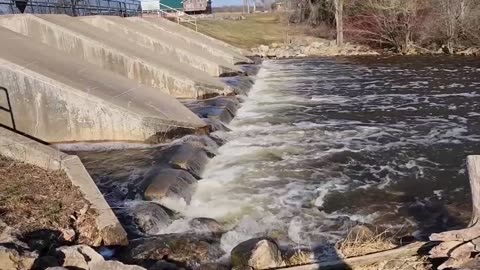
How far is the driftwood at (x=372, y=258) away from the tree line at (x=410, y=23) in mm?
31584

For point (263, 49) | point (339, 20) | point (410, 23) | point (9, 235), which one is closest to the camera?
point (9, 235)

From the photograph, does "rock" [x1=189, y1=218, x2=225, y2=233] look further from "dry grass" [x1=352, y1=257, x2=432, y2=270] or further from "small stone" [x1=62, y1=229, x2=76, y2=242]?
"dry grass" [x1=352, y1=257, x2=432, y2=270]

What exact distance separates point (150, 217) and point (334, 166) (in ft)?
15.4

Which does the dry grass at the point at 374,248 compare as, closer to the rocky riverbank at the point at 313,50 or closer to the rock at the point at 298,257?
the rock at the point at 298,257

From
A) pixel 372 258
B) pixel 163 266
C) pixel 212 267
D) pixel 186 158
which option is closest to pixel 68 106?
pixel 186 158

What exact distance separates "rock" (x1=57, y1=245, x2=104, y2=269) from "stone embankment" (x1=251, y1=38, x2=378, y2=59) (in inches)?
1426

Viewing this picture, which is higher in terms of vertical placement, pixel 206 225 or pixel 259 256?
pixel 259 256

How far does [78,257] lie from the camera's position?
533cm

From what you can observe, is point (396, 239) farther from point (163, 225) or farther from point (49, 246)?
point (49, 246)

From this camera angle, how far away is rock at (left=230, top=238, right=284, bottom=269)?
6320mm

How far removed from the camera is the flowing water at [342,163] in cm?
820

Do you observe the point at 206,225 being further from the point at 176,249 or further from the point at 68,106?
the point at 68,106

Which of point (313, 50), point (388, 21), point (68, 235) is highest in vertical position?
point (388, 21)

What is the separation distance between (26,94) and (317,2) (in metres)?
44.4
